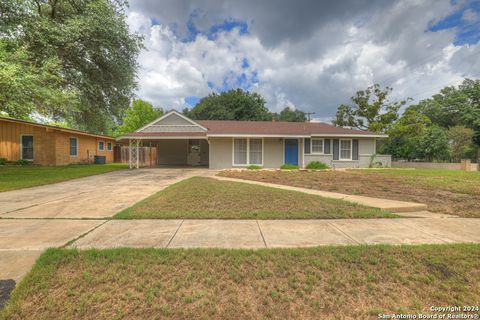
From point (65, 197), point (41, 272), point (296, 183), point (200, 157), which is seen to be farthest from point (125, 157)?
point (41, 272)

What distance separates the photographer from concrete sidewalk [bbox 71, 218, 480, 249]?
341 centimetres

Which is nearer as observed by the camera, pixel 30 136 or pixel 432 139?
pixel 30 136

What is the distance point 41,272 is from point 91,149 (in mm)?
22291

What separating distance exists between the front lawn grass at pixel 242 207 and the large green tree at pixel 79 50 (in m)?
8.26

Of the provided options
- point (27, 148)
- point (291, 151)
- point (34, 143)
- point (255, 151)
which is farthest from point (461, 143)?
point (27, 148)

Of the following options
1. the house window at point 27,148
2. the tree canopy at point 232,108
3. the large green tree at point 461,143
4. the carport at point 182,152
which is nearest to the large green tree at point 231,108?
the tree canopy at point 232,108

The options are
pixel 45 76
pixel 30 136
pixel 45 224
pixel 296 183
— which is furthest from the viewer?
pixel 30 136

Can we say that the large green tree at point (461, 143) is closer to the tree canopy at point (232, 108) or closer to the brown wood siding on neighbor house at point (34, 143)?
the tree canopy at point (232, 108)

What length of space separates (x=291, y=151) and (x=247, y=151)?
3.24 meters

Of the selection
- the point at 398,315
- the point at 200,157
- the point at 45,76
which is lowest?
the point at 398,315

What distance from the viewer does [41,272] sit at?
2551mm

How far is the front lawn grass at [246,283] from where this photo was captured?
207cm

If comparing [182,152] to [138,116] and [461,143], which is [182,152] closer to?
[138,116]

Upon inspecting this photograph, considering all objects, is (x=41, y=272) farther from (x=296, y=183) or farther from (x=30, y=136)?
(x=30, y=136)
